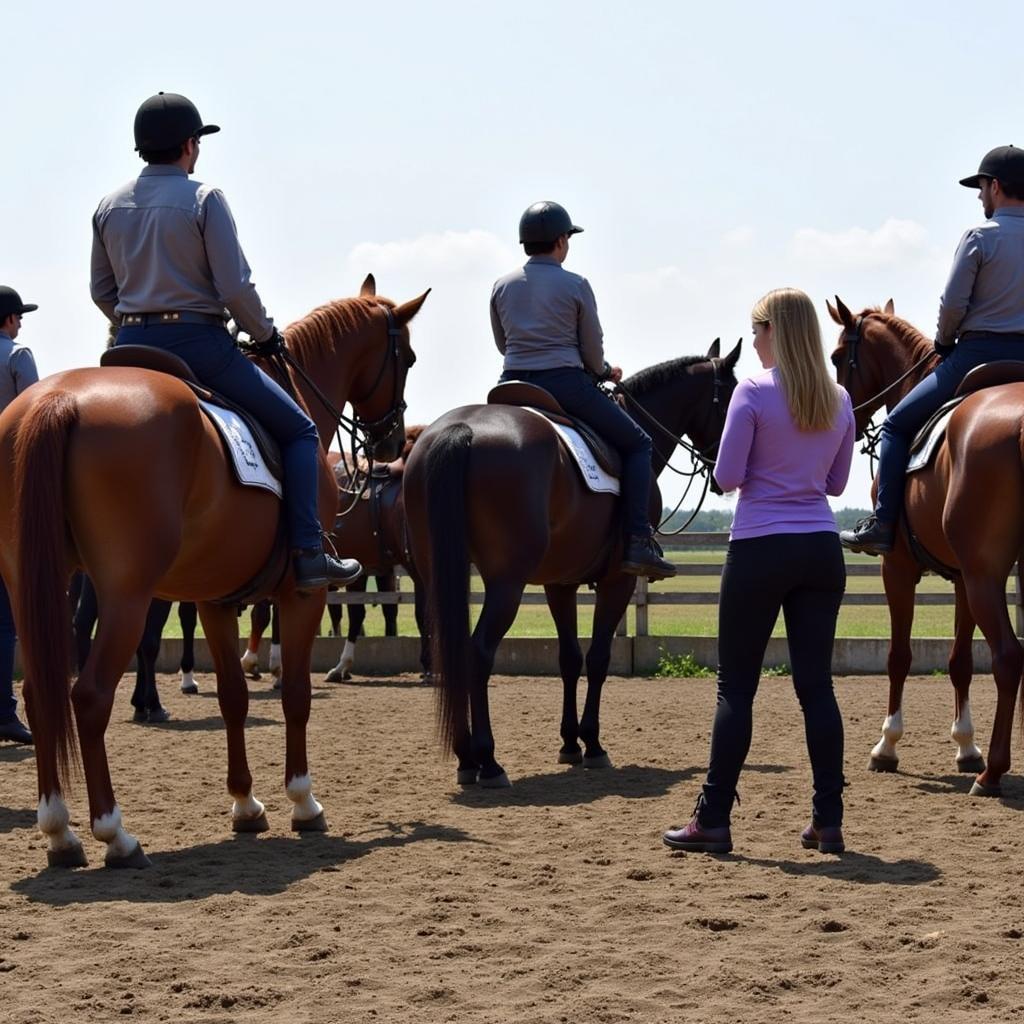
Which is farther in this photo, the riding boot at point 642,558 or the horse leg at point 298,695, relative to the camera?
the riding boot at point 642,558

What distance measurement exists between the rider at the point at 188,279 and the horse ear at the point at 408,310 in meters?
1.57

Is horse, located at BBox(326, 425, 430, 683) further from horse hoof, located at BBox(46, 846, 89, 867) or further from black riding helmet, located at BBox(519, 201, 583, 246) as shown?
horse hoof, located at BBox(46, 846, 89, 867)

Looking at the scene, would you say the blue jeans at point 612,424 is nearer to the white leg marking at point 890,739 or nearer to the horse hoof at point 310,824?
the white leg marking at point 890,739

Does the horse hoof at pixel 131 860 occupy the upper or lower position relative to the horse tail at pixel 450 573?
lower

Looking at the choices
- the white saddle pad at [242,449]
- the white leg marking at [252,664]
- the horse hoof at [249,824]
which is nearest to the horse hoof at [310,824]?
the horse hoof at [249,824]

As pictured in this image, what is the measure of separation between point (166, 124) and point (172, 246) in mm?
556

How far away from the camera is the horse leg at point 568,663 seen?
1003cm

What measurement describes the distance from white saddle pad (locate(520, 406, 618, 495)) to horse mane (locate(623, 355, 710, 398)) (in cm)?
153

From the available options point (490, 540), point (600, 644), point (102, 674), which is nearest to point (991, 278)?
point (490, 540)

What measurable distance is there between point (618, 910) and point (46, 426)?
2813 mm

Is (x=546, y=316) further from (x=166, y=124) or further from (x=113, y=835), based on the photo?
(x=113, y=835)

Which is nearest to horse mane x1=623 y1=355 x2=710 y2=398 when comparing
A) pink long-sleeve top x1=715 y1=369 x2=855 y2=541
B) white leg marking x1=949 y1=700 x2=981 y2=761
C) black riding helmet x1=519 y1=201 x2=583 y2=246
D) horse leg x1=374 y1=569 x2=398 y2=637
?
black riding helmet x1=519 y1=201 x2=583 y2=246

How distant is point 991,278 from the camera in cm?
868

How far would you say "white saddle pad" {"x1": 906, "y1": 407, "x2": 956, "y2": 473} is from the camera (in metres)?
8.54
